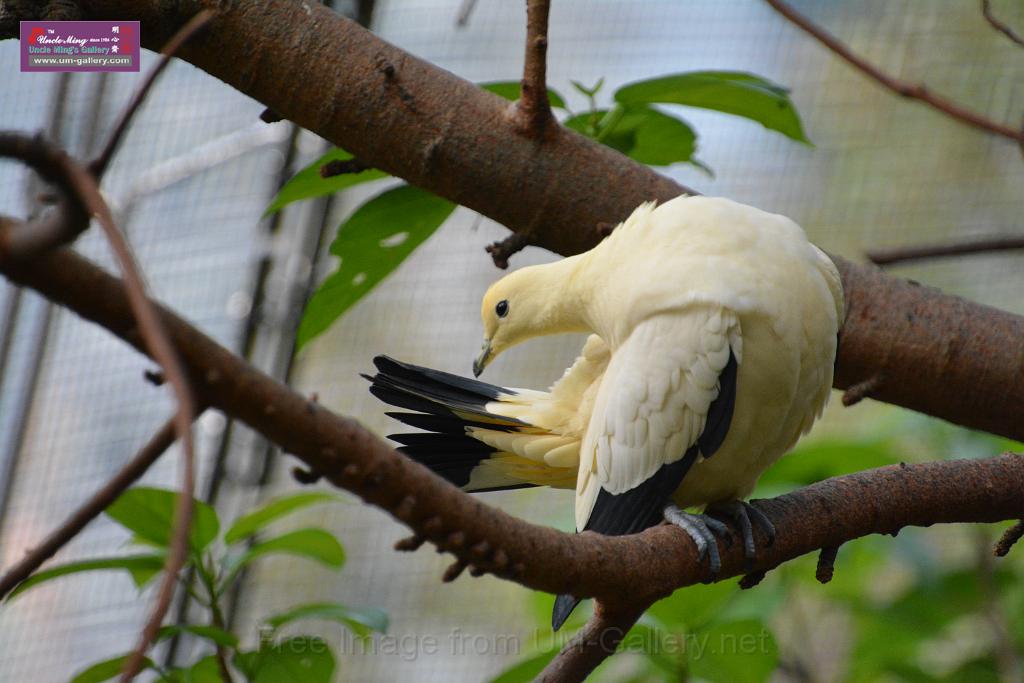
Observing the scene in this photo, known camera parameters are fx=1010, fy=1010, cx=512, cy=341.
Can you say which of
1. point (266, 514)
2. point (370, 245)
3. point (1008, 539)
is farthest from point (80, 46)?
point (1008, 539)

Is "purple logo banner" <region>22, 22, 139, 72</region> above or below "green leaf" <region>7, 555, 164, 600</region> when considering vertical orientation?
above

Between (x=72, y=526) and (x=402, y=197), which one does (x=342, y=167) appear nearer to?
(x=402, y=197)

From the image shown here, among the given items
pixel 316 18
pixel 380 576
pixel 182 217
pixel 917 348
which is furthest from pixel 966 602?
pixel 182 217

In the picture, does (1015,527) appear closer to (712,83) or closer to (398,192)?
(712,83)

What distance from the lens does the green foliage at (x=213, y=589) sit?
177 cm

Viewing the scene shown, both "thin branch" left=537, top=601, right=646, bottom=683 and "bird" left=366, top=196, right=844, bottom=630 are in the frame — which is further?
"bird" left=366, top=196, right=844, bottom=630

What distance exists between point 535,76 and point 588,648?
88cm

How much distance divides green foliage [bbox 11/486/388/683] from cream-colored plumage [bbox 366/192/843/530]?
18.4 inches

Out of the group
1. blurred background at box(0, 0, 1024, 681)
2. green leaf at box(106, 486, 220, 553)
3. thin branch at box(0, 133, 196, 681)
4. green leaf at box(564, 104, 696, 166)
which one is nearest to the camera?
thin branch at box(0, 133, 196, 681)

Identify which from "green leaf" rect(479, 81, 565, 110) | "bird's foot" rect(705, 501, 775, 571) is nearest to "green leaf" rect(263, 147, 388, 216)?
"green leaf" rect(479, 81, 565, 110)

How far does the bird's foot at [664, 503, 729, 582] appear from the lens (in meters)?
1.39

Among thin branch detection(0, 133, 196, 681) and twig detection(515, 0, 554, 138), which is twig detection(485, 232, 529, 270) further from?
thin branch detection(0, 133, 196, 681)

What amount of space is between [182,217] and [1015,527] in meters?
2.37

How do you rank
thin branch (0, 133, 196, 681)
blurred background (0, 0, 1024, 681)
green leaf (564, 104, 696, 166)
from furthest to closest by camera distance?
blurred background (0, 0, 1024, 681)
green leaf (564, 104, 696, 166)
thin branch (0, 133, 196, 681)
